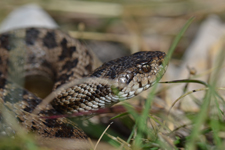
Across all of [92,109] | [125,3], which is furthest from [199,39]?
[92,109]

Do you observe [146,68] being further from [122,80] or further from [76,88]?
[76,88]

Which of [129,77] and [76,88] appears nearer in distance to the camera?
[129,77]

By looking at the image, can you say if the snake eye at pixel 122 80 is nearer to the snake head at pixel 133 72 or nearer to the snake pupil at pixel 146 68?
the snake head at pixel 133 72

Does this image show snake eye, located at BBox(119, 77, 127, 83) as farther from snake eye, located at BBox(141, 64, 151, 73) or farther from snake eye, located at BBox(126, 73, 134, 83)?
snake eye, located at BBox(141, 64, 151, 73)

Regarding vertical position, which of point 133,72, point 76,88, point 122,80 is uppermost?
point 133,72

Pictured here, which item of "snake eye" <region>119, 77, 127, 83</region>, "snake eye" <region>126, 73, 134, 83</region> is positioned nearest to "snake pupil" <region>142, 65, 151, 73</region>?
"snake eye" <region>126, 73, 134, 83</region>

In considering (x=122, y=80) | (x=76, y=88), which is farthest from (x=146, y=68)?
(x=76, y=88)

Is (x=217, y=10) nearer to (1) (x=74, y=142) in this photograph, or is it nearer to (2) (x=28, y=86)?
(2) (x=28, y=86)

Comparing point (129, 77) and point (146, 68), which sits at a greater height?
point (146, 68)
